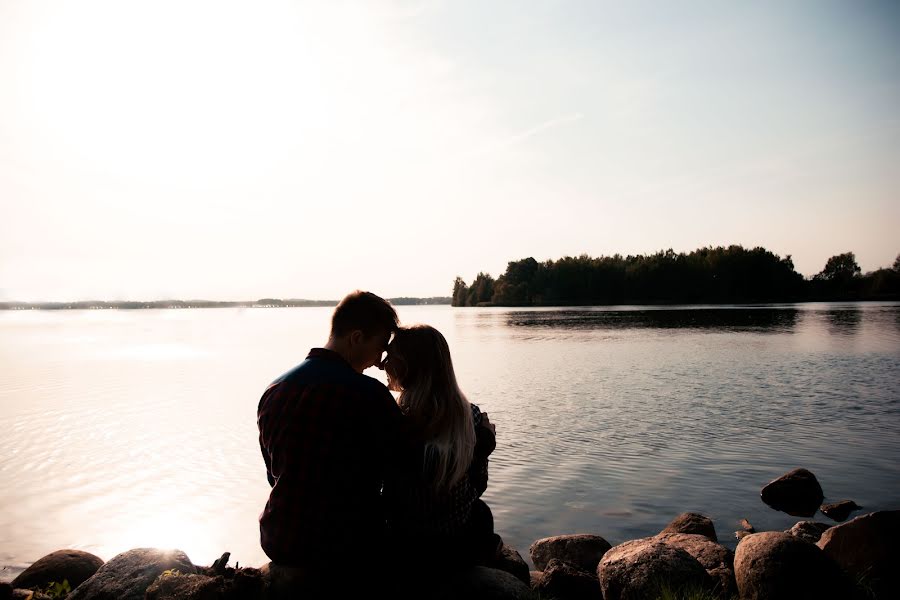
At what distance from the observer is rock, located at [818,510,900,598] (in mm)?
6316

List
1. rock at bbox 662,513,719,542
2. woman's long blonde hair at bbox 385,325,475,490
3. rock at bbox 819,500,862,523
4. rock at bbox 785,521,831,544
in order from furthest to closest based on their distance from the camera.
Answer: rock at bbox 819,500,862,523, rock at bbox 662,513,719,542, rock at bbox 785,521,831,544, woman's long blonde hair at bbox 385,325,475,490

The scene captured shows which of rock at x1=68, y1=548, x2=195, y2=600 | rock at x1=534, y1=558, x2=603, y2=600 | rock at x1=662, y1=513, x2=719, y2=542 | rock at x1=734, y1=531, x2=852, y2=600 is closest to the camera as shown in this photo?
rock at x1=68, y1=548, x2=195, y2=600

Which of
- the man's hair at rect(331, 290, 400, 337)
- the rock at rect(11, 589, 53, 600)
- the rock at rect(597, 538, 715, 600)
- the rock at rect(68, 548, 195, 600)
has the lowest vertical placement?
the rock at rect(11, 589, 53, 600)

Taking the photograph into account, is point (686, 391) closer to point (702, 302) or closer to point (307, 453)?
point (307, 453)

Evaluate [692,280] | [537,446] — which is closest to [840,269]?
[692,280]

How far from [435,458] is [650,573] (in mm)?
3220

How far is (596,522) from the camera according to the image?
30.0 feet

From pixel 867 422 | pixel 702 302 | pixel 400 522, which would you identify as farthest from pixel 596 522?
pixel 702 302

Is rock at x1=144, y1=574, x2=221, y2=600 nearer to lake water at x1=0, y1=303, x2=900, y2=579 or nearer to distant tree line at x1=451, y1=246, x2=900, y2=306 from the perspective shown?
lake water at x1=0, y1=303, x2=900, y2=579

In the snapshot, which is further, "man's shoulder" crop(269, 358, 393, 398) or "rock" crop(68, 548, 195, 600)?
"rock" crop(68, 548, 195, 600)

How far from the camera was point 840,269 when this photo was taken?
145125 mm

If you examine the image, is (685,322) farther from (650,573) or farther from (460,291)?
(460,291)

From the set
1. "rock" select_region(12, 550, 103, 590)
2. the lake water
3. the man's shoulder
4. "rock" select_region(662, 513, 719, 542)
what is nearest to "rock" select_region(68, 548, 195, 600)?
"rock" select_region(12, 550, 103, 590)

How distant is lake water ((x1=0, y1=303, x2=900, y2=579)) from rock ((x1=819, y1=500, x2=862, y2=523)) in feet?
1.31
